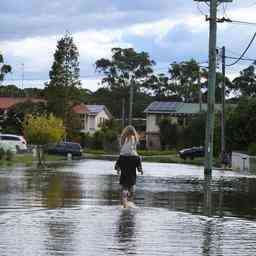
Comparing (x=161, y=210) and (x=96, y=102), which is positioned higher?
(x=96, y=102)

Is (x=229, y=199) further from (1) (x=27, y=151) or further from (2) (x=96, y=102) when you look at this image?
(2) (x=96, y=102)

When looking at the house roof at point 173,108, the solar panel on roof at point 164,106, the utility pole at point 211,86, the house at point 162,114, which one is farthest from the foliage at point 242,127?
the solar panel on roof at point 164,106

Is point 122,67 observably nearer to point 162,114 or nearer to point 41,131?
point 162,114

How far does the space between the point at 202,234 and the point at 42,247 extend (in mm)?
2945

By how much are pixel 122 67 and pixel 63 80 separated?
3928 cm

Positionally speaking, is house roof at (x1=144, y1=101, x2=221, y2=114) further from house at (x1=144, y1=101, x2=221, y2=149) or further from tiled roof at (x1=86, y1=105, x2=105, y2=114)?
tiled roof at (x1=86, y1=105, x2=105, y2=114)

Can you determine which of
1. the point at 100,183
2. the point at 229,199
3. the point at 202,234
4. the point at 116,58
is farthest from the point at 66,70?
the point at 202,234

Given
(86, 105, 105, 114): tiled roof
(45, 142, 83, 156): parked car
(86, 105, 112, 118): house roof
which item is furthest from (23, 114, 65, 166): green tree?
(86, 105, 105, 114): tiled roof

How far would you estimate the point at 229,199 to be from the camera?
898 inches

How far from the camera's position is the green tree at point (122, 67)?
134125mm

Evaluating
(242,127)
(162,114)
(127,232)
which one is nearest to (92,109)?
(162,114)

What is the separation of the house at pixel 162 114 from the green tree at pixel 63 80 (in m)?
24.9

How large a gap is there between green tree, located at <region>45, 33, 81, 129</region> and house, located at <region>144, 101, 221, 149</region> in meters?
24.9

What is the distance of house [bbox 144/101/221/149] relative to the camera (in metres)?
121
